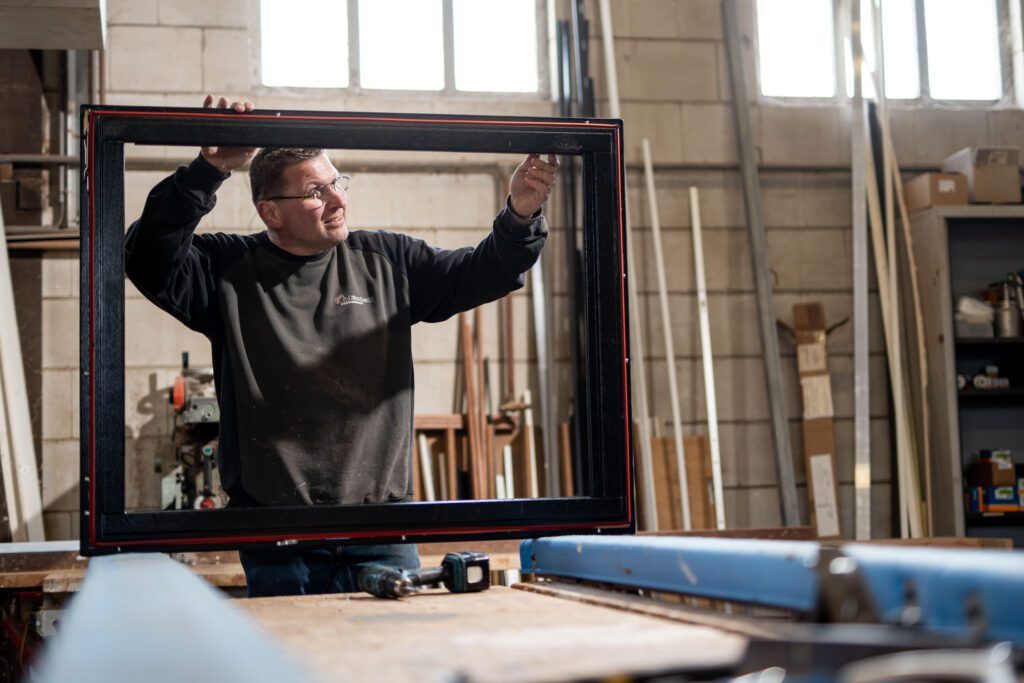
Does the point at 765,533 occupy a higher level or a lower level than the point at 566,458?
lower

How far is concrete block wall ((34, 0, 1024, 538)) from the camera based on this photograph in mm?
4336

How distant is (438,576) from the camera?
5.45ft

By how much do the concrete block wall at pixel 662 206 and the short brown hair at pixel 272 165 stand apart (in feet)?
7.58

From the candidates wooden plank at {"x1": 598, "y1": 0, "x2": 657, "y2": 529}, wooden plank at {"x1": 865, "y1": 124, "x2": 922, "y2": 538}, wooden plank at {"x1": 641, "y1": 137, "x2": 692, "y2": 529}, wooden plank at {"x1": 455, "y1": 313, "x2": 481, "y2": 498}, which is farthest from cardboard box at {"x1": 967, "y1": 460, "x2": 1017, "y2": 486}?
wooden plank at {"x1": 455, "y1": 313, "x2": 481, "y2": 498}

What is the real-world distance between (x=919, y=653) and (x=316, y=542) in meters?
1.14

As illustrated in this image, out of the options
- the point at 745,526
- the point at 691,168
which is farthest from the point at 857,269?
the point at 745,526

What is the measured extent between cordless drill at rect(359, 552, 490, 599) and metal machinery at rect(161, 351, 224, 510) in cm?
217

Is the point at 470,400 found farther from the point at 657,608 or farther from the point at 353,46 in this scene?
the point at 657,608

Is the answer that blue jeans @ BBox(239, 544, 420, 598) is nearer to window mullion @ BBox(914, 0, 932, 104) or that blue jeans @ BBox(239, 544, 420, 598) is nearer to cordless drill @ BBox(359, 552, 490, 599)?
cordless drill @ BBox(359, 552, 490, 599)

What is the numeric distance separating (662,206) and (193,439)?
2.18m

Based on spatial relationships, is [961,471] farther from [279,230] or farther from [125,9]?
[125,9]

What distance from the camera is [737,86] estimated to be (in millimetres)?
4754

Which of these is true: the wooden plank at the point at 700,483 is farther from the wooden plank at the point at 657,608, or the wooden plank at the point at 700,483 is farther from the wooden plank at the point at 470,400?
the wooden plank at the point at 657,608

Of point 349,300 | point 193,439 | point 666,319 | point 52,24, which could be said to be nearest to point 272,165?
point 349,300
